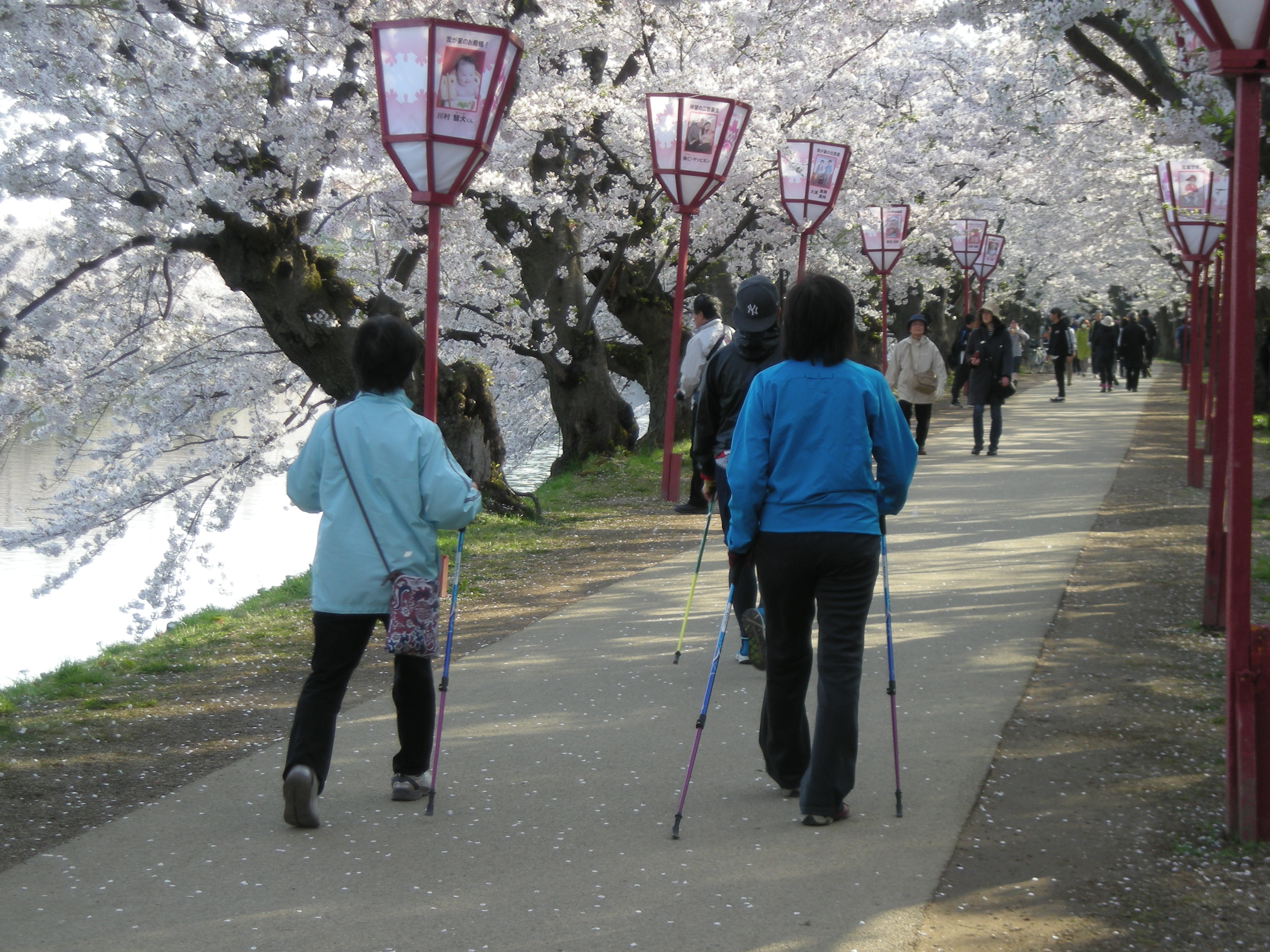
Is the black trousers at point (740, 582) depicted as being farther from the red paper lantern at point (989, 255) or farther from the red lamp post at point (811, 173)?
the red paper lantern at point (989, 255)

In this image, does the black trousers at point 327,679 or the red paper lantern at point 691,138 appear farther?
the red paper lantern at point 691,138

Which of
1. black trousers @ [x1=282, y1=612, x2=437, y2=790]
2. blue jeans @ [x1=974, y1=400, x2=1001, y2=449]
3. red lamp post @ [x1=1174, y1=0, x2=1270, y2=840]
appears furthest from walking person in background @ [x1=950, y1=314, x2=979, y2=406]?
black trousers @ [x1=282, y1=612, x2=437, y2=790]

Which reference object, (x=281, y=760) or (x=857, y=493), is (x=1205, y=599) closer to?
(x=857, y=493)

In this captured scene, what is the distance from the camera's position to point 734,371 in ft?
18.7

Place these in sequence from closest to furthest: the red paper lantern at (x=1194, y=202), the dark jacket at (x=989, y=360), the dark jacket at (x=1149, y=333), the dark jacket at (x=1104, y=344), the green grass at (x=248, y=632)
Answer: the green grass at (x=248, y=632)
the red paper lantern at (x=1194, y=202)
the dark jacket at (x=989, y=360)
the dark jacket at (x=1104, y=344)
the dark jacket at (x=1149, y=333)

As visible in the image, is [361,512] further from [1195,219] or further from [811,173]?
[1195,219]

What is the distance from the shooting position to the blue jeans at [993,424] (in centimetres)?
1566

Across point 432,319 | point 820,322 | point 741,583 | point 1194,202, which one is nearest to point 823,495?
point 820,322

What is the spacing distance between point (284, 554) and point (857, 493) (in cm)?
1570

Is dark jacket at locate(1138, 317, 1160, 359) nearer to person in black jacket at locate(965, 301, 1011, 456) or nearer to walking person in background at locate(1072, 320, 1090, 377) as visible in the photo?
walking person in background at locate(1072, 320, 1090, 377)

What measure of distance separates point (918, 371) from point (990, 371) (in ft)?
3.28

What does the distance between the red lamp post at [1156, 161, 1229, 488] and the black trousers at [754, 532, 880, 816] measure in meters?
8.60

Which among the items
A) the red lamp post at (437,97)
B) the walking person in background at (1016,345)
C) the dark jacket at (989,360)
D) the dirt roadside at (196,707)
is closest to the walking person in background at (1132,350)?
the walking person in background at (1016,345)

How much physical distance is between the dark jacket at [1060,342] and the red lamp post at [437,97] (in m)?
23.7
